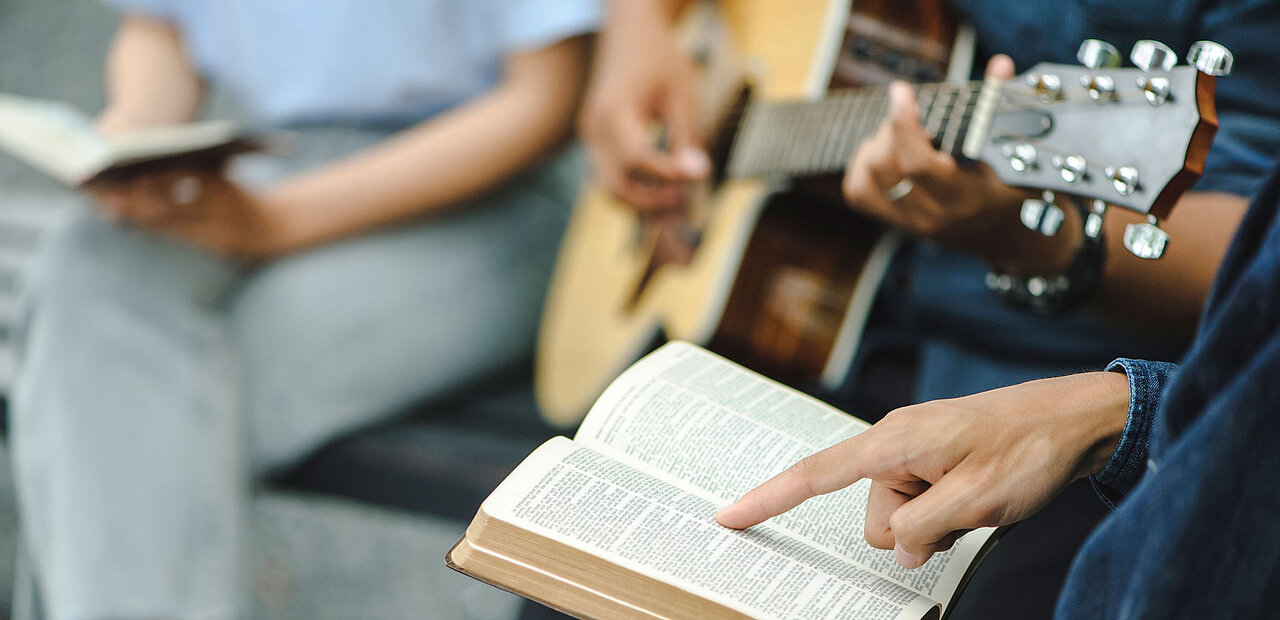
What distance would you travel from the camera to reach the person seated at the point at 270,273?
0.87 m

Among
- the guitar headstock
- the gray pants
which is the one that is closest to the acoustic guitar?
the guitar headstock

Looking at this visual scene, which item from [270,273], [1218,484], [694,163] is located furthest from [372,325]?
[1218,484]

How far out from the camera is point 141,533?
85cm

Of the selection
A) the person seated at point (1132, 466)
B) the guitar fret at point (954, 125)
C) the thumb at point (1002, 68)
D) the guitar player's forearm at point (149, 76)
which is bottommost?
the guitar player's forearm at point (149, 76)

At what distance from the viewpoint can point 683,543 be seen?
16.2 inches

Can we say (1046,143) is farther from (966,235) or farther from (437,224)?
(437,224)

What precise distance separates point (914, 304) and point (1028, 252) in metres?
0.20

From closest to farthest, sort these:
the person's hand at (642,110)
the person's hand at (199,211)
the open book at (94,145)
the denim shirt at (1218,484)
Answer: the denim shirt at (1218,484)
the open book at (94,145)
the person's hand at (199,211)
the person's hand at (642,110)

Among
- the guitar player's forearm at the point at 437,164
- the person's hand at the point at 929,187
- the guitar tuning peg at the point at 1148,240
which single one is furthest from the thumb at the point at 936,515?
the guitar player's forearm at the point at 437,164

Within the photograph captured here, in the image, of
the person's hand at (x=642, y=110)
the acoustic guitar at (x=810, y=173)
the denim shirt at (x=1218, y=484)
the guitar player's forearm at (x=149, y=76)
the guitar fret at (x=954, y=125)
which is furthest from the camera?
the guitar player's forearm at (x=149, y=76)

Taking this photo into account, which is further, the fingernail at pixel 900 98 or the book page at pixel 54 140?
the book page at pixel 54 140

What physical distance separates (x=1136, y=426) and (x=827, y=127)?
0.46m

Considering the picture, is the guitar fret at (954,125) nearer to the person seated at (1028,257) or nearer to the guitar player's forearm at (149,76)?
the person seated at (1028,257)

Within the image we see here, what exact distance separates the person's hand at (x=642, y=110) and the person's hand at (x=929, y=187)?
13.3 inches
